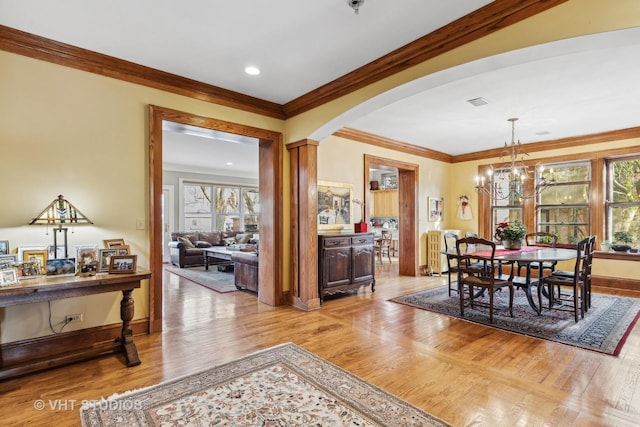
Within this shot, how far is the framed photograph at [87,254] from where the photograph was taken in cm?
284

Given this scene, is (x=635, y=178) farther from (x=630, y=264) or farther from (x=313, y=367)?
(x=313, y=367)

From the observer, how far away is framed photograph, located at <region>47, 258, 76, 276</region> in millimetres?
2705

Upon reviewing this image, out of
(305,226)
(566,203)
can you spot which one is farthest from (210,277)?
(566,203)

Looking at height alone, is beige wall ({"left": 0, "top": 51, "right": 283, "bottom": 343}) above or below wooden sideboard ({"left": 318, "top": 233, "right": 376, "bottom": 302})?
above

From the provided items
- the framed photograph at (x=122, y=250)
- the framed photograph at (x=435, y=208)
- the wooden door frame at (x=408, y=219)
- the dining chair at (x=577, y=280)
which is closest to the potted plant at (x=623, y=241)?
the dining chair at (x=577, y=280)

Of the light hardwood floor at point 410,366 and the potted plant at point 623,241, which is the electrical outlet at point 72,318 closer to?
the light hardwood floor at point 410,366

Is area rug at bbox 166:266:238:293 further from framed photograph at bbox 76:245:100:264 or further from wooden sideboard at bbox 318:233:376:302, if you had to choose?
framed photograph at bbox 76:245:100:264

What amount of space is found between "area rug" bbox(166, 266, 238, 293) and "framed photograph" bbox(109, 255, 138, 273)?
9.18 ft

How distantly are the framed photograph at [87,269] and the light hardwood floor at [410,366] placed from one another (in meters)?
0.79

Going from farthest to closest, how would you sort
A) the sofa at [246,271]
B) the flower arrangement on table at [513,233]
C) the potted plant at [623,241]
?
the potted plant at [623,241]
the sofa at [246,271]
the flower arrangement on table at [513,233]

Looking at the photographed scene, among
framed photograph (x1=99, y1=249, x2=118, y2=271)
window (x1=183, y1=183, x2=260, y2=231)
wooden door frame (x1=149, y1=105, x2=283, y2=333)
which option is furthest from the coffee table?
framed photograph (x1=99, y1=249, x2=118, y2=271)

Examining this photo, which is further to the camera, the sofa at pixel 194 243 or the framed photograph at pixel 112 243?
the sofa at pixel 194 243

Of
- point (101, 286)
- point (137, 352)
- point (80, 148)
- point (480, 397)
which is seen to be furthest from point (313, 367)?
point (80, 148)

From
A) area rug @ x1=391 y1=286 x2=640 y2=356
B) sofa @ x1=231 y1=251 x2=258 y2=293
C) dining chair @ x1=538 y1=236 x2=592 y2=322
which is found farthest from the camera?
sofa @ x1=231 y1=251 x2=258 y2=293
